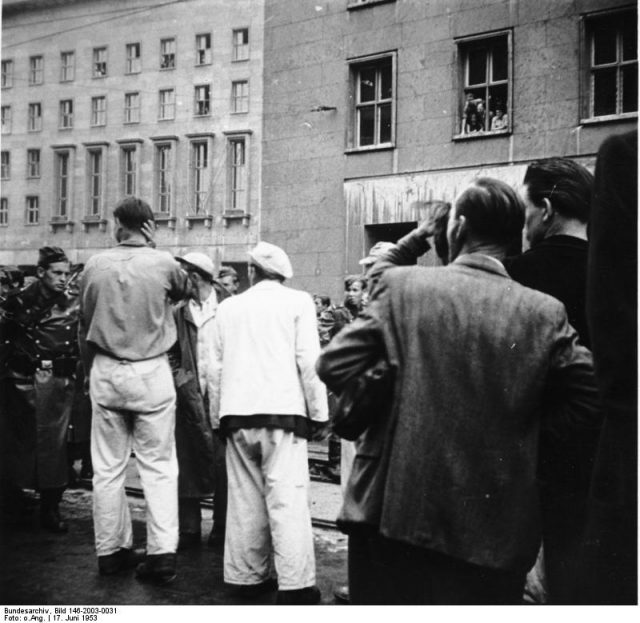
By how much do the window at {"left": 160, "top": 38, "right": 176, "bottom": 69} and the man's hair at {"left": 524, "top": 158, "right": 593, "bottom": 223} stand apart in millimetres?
23049

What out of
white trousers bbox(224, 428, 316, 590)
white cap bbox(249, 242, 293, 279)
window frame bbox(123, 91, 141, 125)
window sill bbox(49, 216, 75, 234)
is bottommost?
white trousers bbox(224, 428, 316, 590)

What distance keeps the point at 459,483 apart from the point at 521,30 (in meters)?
14.5

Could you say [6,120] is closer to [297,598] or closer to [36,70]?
[36,70]

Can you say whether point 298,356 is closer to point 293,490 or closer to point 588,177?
point 293,490

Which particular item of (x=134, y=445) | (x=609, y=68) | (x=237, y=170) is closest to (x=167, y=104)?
(x=237, y=170)

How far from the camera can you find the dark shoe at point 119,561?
4539 mm

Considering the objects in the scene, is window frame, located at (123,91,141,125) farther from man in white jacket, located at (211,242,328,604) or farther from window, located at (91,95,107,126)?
man in white jacket, located at (211,242,328,604)

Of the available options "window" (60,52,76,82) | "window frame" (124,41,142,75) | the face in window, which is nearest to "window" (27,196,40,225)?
"window" (60,52,76,82)

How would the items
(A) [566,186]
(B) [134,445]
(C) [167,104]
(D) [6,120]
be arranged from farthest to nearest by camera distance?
(C) [167,104] < (D) [6,120] < (B) [134,445] < (A) [566,186]

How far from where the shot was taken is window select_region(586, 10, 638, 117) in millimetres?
13495

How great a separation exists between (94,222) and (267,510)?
74.9 ft

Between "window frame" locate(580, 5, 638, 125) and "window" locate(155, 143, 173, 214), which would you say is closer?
"window frame" locate(580, 5, 638, 125)

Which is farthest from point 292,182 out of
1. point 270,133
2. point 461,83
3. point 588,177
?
point 588,177

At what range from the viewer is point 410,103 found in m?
16.7
